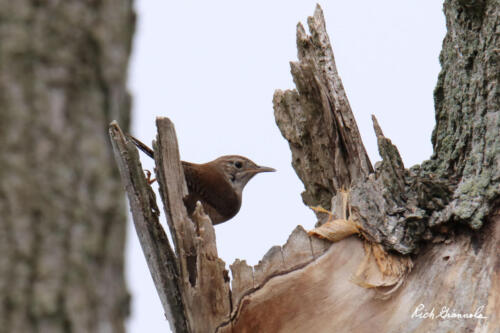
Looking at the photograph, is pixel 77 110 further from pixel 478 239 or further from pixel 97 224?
pixel 478 239

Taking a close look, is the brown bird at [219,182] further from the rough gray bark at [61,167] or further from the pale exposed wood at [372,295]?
the rough gray bark at [61,167]

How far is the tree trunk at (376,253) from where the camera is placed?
139 inches

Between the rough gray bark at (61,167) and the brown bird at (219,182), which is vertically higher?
the brown bird at (219,182)

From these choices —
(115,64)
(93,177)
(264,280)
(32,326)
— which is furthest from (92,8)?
(264,280)

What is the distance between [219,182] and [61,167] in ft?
8.42

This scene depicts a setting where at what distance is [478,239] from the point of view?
11.7ft

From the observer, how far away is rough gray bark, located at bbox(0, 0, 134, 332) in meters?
2.82

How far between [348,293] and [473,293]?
19.6 inches

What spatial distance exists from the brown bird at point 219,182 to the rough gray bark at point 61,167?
64.1 inches
